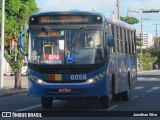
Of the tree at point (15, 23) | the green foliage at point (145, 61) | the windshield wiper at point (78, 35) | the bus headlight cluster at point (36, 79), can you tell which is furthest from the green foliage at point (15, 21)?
the green foliage at point (145, 61)

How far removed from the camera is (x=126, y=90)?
23.6m

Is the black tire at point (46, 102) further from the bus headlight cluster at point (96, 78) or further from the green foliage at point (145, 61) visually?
the green foliage at point (145, 61)

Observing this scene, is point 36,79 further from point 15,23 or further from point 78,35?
point 15,23

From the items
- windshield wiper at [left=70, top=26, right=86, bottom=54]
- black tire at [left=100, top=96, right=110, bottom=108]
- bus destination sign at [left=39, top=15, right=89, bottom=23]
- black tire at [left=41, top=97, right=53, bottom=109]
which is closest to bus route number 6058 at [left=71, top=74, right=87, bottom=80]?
windshield wiper at [left=70, top=26, right=86, bottom=54]

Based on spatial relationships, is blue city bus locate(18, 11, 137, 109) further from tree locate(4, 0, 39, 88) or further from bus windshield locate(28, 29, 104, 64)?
tree locate(4, 0, 39, 88)

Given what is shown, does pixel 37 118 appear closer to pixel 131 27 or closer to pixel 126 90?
pixel 126 90

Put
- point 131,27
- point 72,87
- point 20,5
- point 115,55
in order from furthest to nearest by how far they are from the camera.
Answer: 1. point 20,5
2. point 131,27
3. point 115,55
4. point 72,87

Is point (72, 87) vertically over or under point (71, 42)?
under

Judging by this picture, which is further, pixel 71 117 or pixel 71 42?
pixel 71 42

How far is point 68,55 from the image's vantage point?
1747 centimetres

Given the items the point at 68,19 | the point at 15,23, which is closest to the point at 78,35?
the point at 68,19

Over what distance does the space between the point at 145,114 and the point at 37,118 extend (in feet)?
10.9

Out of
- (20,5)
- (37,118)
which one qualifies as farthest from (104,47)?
(20,5)

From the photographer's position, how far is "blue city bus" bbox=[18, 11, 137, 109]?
1747 cm
